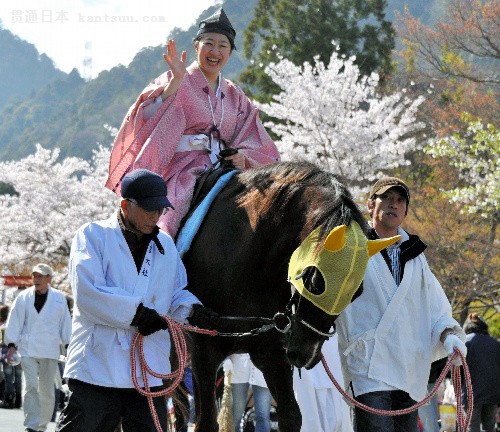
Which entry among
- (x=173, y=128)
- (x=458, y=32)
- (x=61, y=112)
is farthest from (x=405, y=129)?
(x=61, y=112)

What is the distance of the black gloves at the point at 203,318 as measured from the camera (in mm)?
5691

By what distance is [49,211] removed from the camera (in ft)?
116

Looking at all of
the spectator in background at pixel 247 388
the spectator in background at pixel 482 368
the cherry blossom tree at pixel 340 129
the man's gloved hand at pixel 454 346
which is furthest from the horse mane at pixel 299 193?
the cherry blossom tree at pixel 340 129

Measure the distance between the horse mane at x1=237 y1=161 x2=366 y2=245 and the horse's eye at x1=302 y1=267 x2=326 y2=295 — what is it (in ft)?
0.82

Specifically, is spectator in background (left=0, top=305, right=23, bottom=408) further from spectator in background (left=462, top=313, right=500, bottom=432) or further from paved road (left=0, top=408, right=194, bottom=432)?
spectator in background (left=462, top=313, right=500, bottom=432)

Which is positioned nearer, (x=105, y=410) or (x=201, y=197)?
(x=105, y=410)

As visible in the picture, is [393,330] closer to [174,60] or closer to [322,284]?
[322,284]

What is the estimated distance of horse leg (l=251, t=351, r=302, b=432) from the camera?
637cm

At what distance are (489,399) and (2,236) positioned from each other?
25.6 metres

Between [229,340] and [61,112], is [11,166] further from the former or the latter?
[61,112]

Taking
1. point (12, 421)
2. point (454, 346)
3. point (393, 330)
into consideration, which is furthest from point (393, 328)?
point (12, 421)

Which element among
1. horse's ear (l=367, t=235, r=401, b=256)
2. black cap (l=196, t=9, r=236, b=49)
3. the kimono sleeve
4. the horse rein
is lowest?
the horse rein

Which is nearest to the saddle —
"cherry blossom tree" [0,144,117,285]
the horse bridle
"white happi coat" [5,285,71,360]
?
the horse bridle

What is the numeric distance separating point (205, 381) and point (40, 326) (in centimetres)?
721
